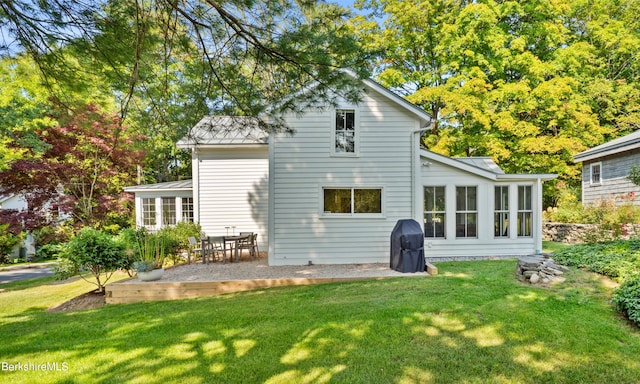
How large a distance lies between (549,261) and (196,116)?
788 cm

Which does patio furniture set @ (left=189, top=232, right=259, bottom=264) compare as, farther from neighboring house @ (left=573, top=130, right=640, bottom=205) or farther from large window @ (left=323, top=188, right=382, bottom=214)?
neighboring house @ (left=573, top=130, right=640, bottom=205)

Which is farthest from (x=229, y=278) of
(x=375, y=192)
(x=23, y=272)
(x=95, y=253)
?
(x=23, y=272)

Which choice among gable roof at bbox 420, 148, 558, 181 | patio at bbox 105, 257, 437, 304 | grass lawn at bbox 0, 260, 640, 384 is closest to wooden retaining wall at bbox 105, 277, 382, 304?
patio at bbox 105, 257, 437, 304

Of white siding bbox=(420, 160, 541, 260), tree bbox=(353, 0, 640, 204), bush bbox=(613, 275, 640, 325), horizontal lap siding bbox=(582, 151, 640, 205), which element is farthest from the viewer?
tree bbox=(353, 0, 640, 204)

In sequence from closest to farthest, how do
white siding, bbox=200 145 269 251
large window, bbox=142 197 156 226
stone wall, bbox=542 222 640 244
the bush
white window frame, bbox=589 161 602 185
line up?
1. the bush
2. stone wall, bbox=542 222 640 244
3. white siding, bbox=200 145 269 251
4. large window, bbox=142 197 156 226
5. white window frame, bbox=589 161 602 185

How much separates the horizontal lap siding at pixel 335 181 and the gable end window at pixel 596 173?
10.9m

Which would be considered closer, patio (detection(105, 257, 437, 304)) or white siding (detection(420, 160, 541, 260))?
patio (detection(105, 257, 437, 304))

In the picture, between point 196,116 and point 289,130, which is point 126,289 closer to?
point 196,116

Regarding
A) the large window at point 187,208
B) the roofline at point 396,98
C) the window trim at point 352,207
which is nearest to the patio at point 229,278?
the window trim at point 352,207

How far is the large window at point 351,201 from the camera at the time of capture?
8.88 metres

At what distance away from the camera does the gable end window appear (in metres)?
13.4

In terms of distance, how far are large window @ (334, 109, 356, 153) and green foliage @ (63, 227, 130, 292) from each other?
20.1 ft

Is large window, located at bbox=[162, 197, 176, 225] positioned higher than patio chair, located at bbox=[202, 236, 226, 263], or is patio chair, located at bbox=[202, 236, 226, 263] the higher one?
large window, located at bbox=[162, 197, 176, 225]

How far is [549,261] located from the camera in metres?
6.73
